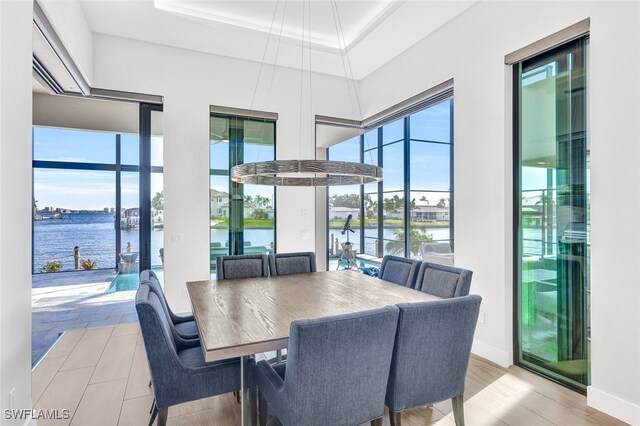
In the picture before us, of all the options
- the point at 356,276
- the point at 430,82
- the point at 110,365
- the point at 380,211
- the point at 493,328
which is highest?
the point at 430,82

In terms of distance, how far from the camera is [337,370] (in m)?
1.48

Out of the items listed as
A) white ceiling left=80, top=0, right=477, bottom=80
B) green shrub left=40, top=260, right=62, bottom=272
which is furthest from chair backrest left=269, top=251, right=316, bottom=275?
green shrub left=40, top=260, right=62, bottom=272

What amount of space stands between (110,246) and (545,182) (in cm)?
779

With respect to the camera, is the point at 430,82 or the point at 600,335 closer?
the point at 600,335

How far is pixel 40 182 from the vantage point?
6602 mm

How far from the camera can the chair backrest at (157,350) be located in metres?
1.67

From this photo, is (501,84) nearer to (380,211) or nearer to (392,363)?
(392,363)

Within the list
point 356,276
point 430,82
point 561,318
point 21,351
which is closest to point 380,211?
point 430,82

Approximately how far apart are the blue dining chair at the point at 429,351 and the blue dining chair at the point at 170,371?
90 centimetres

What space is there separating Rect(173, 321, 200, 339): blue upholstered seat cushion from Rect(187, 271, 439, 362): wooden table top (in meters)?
0.28

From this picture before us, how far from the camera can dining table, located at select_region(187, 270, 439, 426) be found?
1616 mm

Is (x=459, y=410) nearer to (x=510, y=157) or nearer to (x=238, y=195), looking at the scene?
(x=510, y=157)

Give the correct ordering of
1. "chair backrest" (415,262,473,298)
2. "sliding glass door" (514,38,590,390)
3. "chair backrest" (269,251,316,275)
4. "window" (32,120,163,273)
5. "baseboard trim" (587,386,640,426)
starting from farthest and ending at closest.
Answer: "window" (32,120,163,273) < "chair backrest" (269,251,316,275) < "sliding glass door" (514,38,590,390) < "chair backrest" (415,262,473,298) < "baseboard trim" (587,386,640,426)

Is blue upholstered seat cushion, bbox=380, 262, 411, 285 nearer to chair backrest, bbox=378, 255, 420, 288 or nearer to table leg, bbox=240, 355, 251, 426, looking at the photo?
chair backrest, bbox=378, 255, 420, 288
